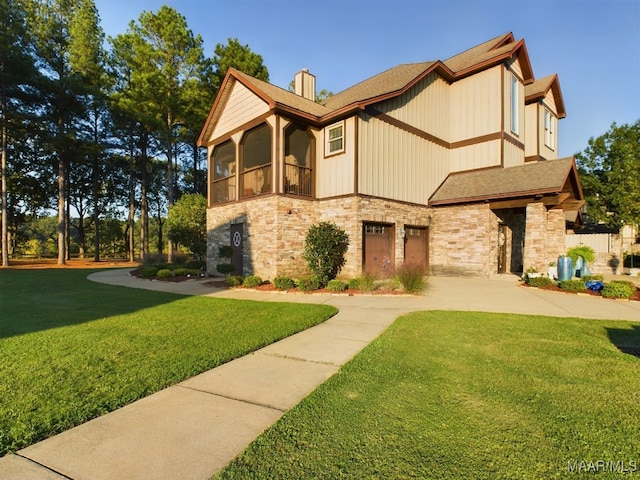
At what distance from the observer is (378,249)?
1285cm

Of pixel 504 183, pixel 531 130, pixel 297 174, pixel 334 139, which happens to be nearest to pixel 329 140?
pixel 334 139

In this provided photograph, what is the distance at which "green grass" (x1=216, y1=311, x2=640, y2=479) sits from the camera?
2135 millimetres

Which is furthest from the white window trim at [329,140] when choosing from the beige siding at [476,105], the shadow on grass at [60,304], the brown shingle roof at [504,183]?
the shadow on grass at [60,304]

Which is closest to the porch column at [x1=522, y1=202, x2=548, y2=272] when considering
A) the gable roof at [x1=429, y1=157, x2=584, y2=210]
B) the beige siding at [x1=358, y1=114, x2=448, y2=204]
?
the gable roof at [x1=429, y1=157, x2=584, y2=210]

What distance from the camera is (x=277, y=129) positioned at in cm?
Answer: 1238

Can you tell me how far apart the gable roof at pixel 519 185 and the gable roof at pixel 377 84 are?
510 cm

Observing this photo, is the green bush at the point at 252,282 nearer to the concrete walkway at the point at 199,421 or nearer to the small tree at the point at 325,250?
the small tree at the point at 325,250

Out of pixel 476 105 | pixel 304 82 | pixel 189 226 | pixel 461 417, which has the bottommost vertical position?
pixel 461 417

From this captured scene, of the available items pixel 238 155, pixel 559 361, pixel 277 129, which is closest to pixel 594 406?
pixel 559 361

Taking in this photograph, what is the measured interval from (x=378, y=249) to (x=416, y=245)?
2.57 meters

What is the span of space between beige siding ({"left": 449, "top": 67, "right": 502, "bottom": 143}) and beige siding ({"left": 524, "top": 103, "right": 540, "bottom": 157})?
4.62m

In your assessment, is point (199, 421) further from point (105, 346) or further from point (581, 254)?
point (581, 254)

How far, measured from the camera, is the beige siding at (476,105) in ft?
49.6

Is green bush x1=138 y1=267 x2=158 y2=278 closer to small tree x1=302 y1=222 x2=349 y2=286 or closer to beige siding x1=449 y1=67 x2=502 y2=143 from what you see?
small tree x1=302 y1=222 x2=349 y2=286
